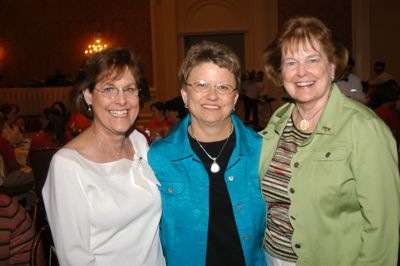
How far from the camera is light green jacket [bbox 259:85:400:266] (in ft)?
5.48

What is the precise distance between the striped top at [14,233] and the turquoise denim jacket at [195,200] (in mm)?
691

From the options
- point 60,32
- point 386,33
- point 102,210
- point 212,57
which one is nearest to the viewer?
point 102,210

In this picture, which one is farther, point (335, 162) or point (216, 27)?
point (216, 27)

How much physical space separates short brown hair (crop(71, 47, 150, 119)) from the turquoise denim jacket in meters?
0.48

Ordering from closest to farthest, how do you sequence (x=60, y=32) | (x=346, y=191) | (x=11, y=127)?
(x=346, y=191), (x=11, y=127), (x=60, y=32)

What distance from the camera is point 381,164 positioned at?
1.65 m

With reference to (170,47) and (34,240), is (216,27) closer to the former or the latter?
(170,47)

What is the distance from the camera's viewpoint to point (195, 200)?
6.84 ft

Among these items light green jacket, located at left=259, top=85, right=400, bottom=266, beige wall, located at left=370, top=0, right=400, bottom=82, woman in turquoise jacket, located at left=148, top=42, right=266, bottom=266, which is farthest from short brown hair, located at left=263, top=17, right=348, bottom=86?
beige wall, located at left=370, top=0, right=400, bottom=82

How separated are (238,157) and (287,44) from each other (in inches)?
24.9

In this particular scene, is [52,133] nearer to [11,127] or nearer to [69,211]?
[11,127]

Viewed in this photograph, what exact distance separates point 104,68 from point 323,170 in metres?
1.16

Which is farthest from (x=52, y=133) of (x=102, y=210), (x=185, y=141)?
(x=102, y=210)

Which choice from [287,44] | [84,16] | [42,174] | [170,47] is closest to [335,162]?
[287,44]
